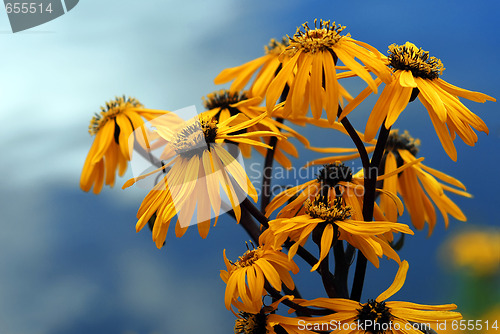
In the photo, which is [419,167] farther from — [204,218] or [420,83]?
[204,218]

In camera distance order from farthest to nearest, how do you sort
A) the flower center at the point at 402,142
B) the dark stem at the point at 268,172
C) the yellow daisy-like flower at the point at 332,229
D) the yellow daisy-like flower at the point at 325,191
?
1. the flower center at the point at 402,142
2. the dark stem at the point at 268,172
3. the yellow daisy-like flower at the point at 325,191
4. the yellow daisy-like flower at the point at 332,229

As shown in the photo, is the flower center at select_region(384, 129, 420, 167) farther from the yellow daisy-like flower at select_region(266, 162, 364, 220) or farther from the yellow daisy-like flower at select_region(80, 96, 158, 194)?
the yellow daisy-like flower at select_region(80, 96, 158, 194)

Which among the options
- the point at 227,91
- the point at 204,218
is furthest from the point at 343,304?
the point at 227,91

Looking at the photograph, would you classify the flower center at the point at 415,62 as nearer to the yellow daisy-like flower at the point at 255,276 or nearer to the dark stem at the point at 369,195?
the dark stem at the point at 369,195

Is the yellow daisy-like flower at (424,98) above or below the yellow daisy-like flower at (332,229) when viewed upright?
above

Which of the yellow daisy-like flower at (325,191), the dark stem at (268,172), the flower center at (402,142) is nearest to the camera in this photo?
the yellow daisy-like flower at (325,191)

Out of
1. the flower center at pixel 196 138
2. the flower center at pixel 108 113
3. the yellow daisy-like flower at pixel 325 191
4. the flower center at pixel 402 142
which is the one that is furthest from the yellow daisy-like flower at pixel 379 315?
the flower center at pixel 108 113
